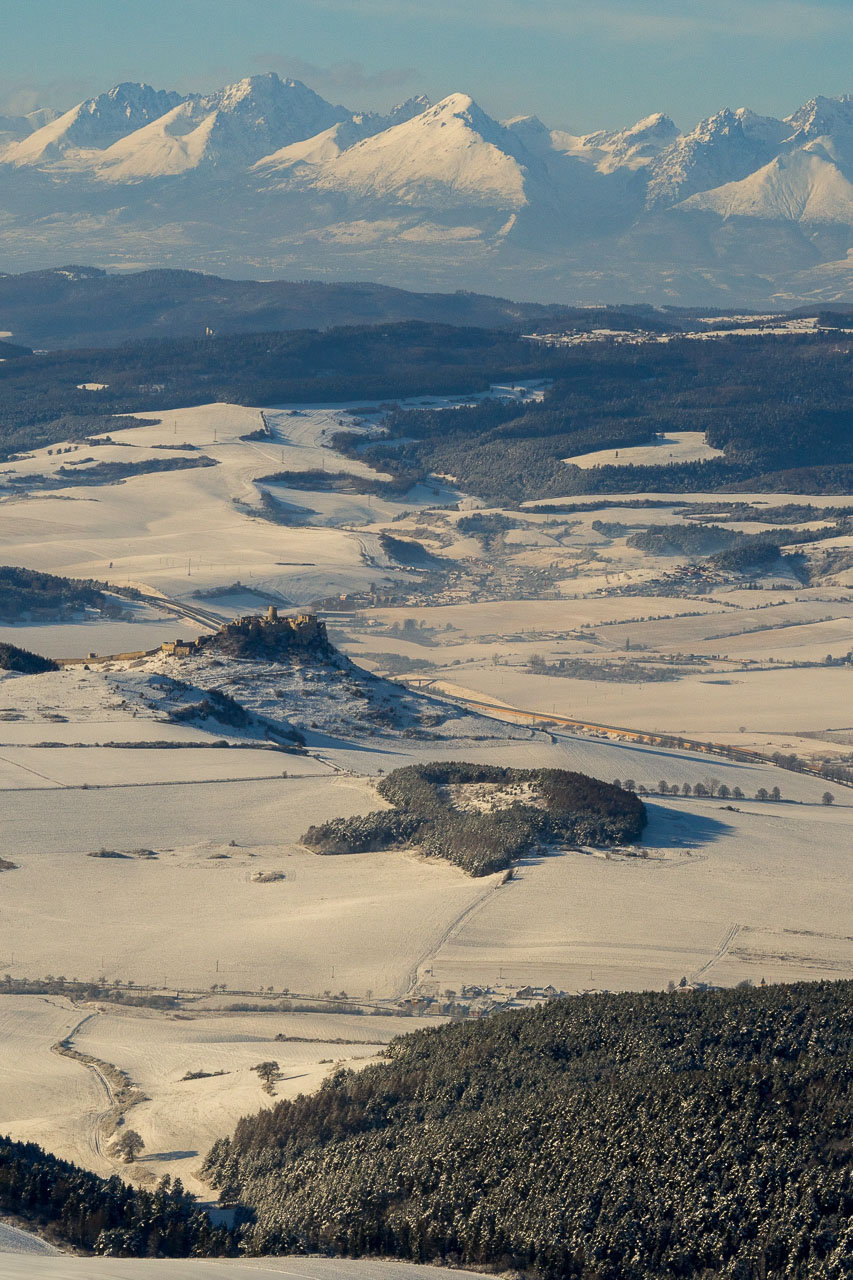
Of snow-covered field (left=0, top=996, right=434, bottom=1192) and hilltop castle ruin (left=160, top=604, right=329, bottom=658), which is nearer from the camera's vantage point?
snow-covered field (left=0, top=996, right=434, bottom=1192)

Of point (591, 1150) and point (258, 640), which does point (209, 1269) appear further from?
point (258, 640)

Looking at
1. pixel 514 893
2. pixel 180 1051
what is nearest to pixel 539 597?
pixel 514 893

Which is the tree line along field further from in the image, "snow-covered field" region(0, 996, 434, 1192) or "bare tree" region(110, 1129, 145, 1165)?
"bare tree" region(110, 1129, 145, 1165)

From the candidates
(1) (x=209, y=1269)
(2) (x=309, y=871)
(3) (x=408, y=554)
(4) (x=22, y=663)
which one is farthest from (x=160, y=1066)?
(3) (x=408, y=554)

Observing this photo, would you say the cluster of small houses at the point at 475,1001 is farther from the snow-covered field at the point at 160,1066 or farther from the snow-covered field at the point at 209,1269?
the snow-covered field at the point at 209,1269

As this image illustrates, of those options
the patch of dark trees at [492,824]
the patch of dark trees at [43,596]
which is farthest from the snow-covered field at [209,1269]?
the patch of dark trees at [43,596]

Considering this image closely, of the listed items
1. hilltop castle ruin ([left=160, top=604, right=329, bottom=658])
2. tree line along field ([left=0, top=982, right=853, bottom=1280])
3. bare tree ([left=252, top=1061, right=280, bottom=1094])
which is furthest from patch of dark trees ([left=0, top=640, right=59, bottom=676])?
tree line along field ([left=0, top=982, right=853, bottom=1280])
